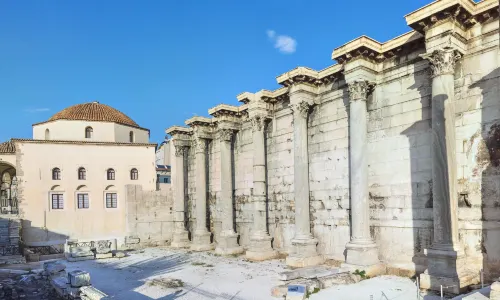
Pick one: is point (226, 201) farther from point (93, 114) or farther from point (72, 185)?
point (93, 114)

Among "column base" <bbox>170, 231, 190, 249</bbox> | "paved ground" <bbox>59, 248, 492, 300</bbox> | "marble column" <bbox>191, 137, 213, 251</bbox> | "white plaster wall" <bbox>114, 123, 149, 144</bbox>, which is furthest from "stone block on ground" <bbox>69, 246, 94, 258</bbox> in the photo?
"white plaster wall" <bbox>114, 123, 149, 144</bbox>

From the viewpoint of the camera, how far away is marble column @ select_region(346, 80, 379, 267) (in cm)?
1142

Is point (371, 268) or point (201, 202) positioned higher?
point (201, 202)

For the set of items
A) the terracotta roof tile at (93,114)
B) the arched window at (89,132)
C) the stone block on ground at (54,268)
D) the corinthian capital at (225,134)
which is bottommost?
the stone block on ground at (54,268)

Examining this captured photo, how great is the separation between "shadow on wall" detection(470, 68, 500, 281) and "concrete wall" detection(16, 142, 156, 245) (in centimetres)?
2144

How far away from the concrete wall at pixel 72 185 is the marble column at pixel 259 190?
12552mm

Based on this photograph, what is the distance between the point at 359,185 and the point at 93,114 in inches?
955

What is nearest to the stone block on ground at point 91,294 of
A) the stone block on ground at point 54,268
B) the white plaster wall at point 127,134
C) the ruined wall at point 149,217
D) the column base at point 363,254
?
the stone block on ground at point 54,268

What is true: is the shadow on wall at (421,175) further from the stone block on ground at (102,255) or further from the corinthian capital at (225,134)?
the stone block on ground at (102,255)

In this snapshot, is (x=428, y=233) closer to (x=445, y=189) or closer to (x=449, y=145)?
(x=445, y=189)

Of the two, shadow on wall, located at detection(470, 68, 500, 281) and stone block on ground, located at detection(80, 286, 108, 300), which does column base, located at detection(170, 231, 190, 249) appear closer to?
stone block on ground, located at detection(80, 286, 108, 300)


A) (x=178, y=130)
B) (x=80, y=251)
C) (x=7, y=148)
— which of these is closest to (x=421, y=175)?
(x=178, y=130)

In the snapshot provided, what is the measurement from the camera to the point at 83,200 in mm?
26156

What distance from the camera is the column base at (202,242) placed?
19.8 meters
